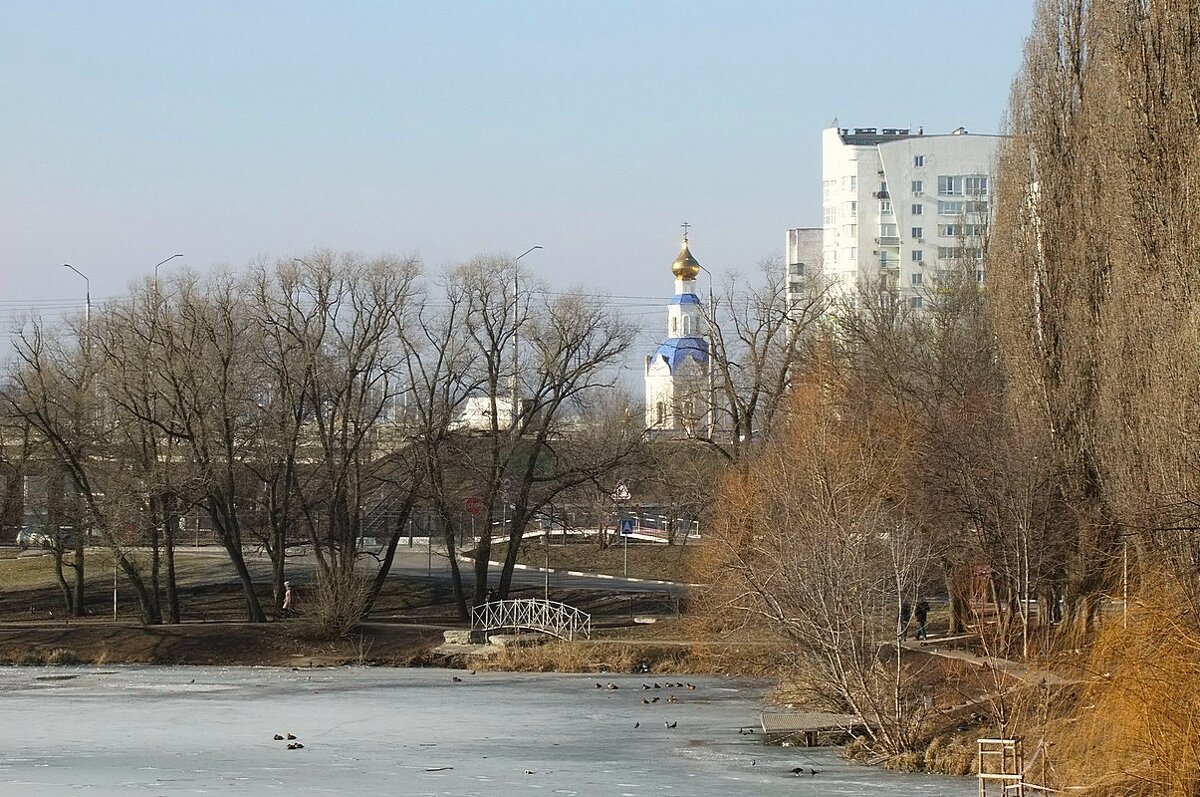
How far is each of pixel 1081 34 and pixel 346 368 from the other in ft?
84.1

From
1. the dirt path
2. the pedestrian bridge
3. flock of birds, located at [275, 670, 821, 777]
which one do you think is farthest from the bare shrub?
A: the dirt path

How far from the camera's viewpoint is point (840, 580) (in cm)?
2741

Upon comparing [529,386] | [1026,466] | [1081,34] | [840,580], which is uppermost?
[1081,34]

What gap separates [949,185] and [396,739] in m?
94.0

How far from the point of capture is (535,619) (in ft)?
153

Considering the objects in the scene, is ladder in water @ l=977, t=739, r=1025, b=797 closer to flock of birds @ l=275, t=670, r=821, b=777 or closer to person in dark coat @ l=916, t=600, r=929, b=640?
flock of birds @ l=275, t=670, r=821, b=777

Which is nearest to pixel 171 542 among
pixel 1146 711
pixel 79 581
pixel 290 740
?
pixel 79 581

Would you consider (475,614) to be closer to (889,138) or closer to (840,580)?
(840,580)

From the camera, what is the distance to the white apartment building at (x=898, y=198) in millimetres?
114375

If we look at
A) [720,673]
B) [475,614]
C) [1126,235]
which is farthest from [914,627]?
[1126,235]

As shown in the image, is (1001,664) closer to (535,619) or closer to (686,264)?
(535,619)

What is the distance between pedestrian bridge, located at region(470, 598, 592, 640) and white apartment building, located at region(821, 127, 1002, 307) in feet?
216

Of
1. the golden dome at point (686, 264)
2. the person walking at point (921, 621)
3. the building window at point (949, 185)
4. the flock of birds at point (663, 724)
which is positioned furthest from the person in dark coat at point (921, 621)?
the golden dome at point (686, 264)

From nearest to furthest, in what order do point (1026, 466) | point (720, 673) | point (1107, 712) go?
point (1107, 712), point (1026, 466), point (720, 673)
